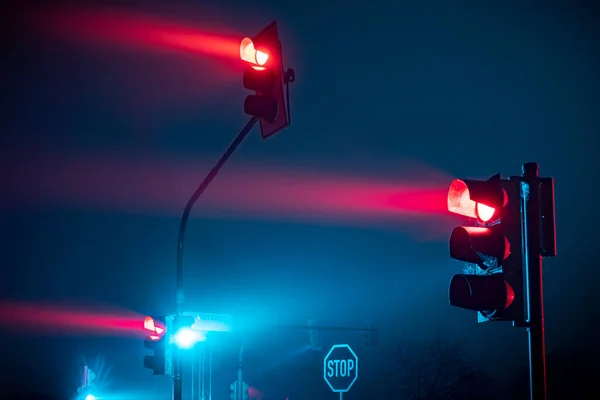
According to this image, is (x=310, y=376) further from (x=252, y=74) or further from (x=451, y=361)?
(x=252, y=74)

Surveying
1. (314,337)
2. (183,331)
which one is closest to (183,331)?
(183,331)

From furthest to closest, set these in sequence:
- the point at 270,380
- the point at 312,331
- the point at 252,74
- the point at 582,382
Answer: the point at 270,380
the point at 582,382
the point at 312,331
the point at 252,74

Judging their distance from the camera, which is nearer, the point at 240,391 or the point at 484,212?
the point at 484,212

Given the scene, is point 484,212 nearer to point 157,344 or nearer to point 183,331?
point 183,331

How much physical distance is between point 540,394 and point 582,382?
196 ft

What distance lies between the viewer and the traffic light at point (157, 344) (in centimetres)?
1495

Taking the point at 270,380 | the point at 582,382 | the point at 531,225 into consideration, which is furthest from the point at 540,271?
the point at 270,380

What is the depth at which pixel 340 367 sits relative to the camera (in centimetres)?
1240

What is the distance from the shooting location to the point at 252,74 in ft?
24.2

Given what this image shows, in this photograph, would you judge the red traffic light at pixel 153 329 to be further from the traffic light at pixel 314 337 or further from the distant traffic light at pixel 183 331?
the traffic light at pixel 314 337

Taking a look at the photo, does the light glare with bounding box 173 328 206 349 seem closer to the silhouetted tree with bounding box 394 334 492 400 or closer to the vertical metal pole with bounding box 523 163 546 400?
the vertical metal pole with bounding box 523 163 546 400

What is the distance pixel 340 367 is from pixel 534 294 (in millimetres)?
6636

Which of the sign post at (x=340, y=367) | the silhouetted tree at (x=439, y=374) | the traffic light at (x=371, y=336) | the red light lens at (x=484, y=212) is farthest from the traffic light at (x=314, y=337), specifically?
the silhouetted tree at (x=439, y=374)

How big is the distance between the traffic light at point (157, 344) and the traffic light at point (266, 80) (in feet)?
28.3
